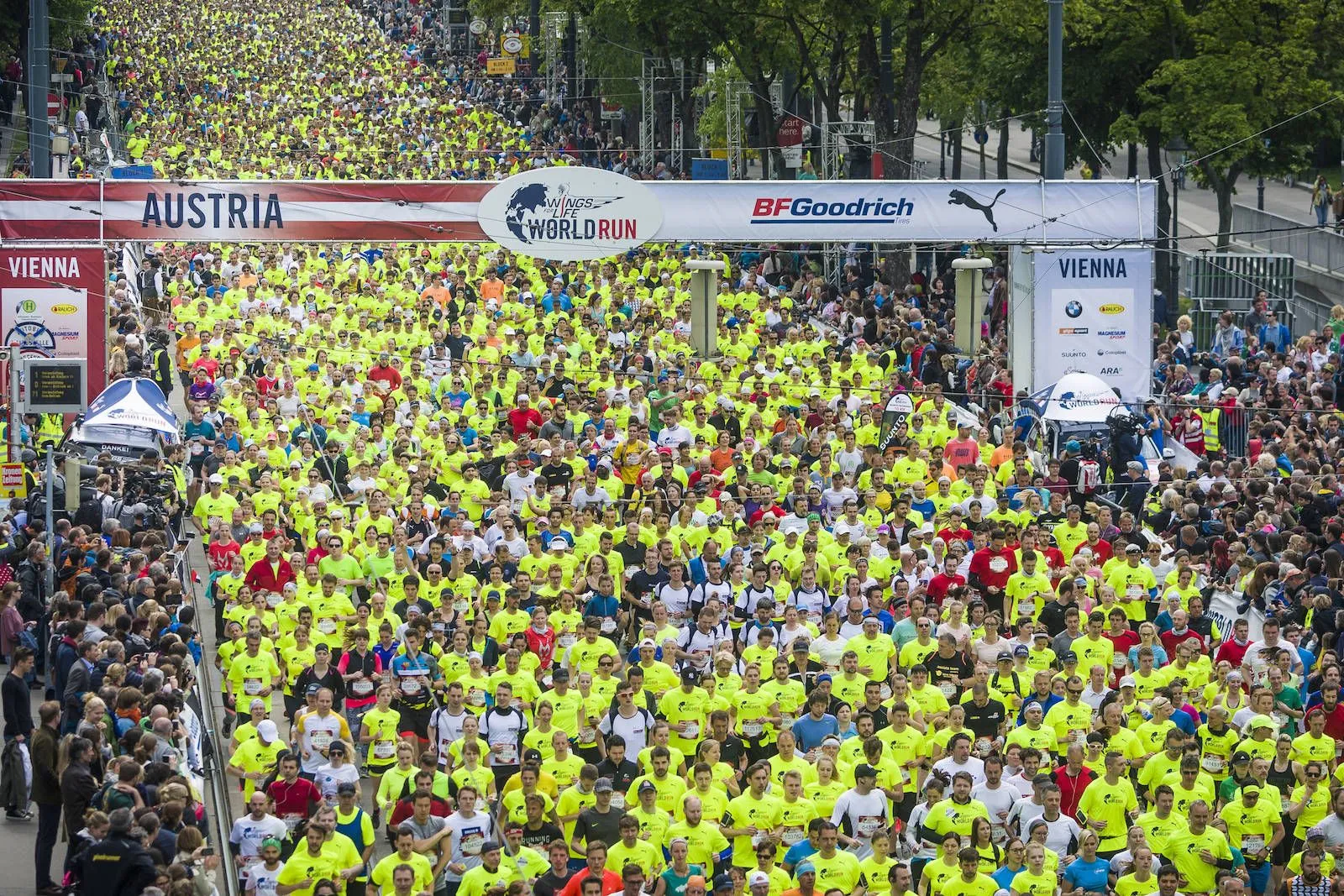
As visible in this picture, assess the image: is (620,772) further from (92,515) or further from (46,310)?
(46,310)

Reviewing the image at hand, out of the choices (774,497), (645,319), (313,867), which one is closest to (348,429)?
(774,497)

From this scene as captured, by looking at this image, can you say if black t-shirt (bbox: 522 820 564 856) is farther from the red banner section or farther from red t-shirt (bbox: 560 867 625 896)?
the red banner section

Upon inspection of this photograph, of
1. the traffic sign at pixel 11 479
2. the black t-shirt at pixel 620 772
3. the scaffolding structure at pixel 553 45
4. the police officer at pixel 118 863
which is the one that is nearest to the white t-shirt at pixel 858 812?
the black t-shirt at pixel 620 772

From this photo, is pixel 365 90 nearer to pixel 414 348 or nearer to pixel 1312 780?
pixel 414 348

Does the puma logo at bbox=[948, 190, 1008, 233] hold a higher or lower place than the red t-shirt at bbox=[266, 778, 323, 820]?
higher

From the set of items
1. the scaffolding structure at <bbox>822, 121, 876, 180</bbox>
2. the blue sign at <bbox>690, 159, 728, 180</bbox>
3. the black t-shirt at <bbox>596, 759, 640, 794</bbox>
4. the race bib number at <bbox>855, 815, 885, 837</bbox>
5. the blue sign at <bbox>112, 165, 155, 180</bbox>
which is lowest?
the race bib number at <bbox>855, 815, 885, 837</bbox>

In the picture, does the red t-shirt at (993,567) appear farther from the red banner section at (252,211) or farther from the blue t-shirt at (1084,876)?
the red banner section at (252,211)

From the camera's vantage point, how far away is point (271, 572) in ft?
63.5

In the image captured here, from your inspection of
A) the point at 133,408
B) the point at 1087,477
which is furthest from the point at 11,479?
the point at 1087,477

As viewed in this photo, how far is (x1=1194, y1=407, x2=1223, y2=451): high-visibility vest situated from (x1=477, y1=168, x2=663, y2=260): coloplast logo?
6.47m

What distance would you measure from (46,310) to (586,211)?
5786 mm

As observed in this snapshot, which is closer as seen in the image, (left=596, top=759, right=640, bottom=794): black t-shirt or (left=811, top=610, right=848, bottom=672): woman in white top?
(left=596, top=759, right=640, bottom=794): black t-shirt

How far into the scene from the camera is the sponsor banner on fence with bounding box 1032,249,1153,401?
26.1 m

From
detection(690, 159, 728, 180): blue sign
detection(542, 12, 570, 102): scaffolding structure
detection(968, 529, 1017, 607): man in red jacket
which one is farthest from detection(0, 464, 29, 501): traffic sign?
detection(542, 12, 570, 102): scaffolding structure
